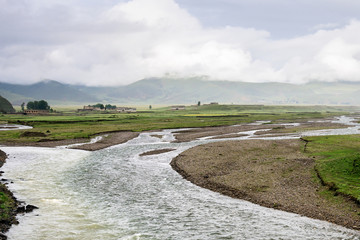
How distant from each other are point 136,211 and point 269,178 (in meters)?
19.6

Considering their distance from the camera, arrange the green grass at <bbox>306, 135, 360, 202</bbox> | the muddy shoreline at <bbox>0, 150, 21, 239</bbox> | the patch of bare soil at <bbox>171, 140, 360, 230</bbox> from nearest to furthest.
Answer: the muddy shoreline at <bbox>0, 150, 21, 239</bbox>
the patch of bare soil at <bbox>171, 140, 360, 230</bbox>
the green grass at <bbox>306, 135, 360, 202</bbox>

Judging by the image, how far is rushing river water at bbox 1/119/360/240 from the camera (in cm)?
2617

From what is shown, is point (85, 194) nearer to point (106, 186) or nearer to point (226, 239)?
point (106, 186)

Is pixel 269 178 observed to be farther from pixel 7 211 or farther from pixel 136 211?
pixel 7 211

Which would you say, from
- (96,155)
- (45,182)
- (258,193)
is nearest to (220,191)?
(258,193)

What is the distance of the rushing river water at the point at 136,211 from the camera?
26.2 metres

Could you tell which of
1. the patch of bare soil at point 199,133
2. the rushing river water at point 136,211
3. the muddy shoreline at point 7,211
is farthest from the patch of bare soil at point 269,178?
the patch of bare soil at point 199,133

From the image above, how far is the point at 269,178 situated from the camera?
42.1m

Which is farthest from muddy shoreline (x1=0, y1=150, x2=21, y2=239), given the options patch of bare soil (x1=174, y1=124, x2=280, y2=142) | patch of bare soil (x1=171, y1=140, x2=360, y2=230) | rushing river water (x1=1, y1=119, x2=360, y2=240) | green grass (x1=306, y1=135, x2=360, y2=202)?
patch of bare soil (x1=174, y1=124, x2=280, y2=142)

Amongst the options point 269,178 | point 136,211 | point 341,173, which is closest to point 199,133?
point 269,178

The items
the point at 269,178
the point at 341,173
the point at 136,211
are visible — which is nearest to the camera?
the point at 136,211

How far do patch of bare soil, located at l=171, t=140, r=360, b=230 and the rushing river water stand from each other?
1731 millimetres

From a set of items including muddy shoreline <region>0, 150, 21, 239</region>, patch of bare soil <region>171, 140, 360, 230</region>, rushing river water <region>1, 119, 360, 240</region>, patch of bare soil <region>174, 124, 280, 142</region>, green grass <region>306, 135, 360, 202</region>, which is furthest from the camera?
patch of bare soil <region>174, 124, 280, 142</region>

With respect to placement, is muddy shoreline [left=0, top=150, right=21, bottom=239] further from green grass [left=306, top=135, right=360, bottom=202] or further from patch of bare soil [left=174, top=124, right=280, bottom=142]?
patch of bare soil [left=174, top=124, right=280, bottom=142]
